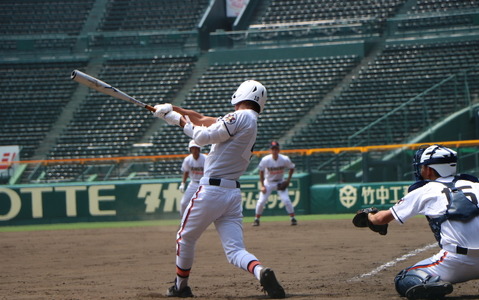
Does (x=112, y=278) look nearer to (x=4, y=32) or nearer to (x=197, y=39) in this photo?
(x=197, y=39)

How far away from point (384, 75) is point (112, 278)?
69.6 ft

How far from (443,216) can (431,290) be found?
644 mm

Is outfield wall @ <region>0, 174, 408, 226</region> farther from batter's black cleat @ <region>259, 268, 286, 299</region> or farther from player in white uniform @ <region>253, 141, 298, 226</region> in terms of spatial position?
batter's black cleat @ <region>259, 268, 286, 299</region>

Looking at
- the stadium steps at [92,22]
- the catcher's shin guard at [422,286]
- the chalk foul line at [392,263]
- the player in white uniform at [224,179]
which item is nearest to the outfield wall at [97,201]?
the chalk foul line at [392,263]

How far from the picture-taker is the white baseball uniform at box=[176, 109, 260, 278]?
24.6 feet

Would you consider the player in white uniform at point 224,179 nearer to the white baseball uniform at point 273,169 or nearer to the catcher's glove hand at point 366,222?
the catcher's glove hand at point 366,222

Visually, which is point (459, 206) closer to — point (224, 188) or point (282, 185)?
point (224, 188)

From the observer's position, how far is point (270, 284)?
285 inches

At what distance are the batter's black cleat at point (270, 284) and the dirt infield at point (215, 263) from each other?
0.24 m

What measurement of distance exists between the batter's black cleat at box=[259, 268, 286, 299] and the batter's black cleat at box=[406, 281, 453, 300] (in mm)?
1207

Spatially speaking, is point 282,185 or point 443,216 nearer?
point 443,216

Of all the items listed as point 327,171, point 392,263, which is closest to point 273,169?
point 327,171

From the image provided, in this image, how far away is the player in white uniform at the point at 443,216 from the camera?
667 centimetres

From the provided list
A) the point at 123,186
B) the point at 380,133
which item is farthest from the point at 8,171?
the point at 380,133
